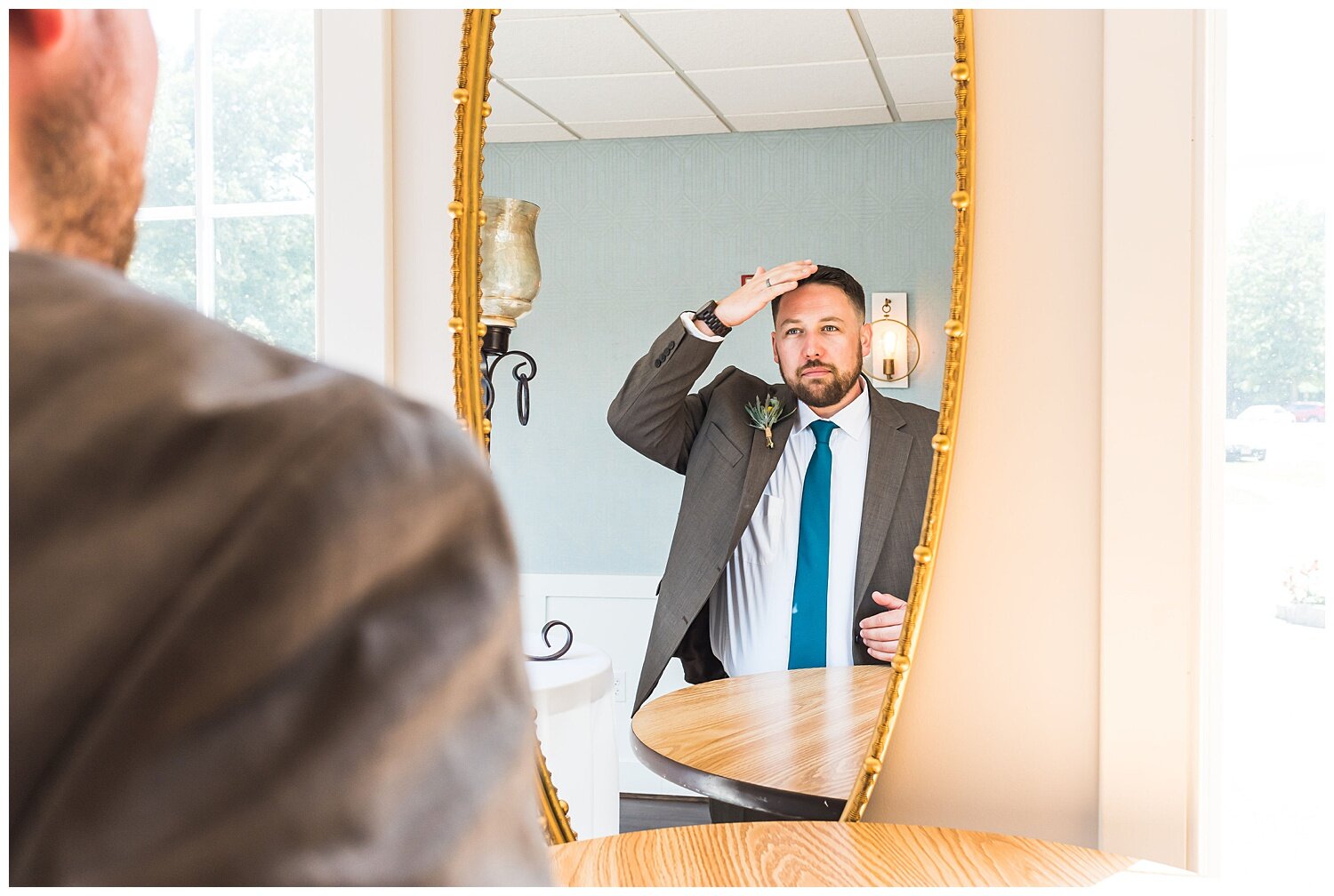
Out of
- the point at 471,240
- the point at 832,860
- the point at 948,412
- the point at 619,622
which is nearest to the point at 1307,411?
the point at 948,412

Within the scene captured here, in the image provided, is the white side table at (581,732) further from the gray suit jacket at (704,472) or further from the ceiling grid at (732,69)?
the ceiling grid at (732,69)

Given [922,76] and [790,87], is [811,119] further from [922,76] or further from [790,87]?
[922,76]

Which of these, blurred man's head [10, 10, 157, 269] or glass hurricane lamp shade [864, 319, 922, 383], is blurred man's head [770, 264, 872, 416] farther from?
blurred man's head [10, 10, 157, 269]

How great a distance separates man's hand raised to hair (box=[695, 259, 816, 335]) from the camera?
52.7 inches

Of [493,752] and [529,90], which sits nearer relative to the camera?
[493,752]

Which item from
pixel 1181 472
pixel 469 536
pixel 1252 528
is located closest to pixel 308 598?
pixel 469 536

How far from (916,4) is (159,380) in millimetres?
1283

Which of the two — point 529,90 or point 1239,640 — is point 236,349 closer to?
point 529,90

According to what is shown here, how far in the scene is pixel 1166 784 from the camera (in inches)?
50.6

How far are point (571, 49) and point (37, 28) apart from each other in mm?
1150

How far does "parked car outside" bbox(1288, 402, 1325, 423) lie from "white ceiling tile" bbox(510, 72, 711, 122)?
868 mm

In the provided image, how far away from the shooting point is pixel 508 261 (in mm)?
1465

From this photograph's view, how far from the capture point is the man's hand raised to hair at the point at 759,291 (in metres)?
1.34

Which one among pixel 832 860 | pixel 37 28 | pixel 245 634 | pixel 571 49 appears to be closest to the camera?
pixel 245 634
